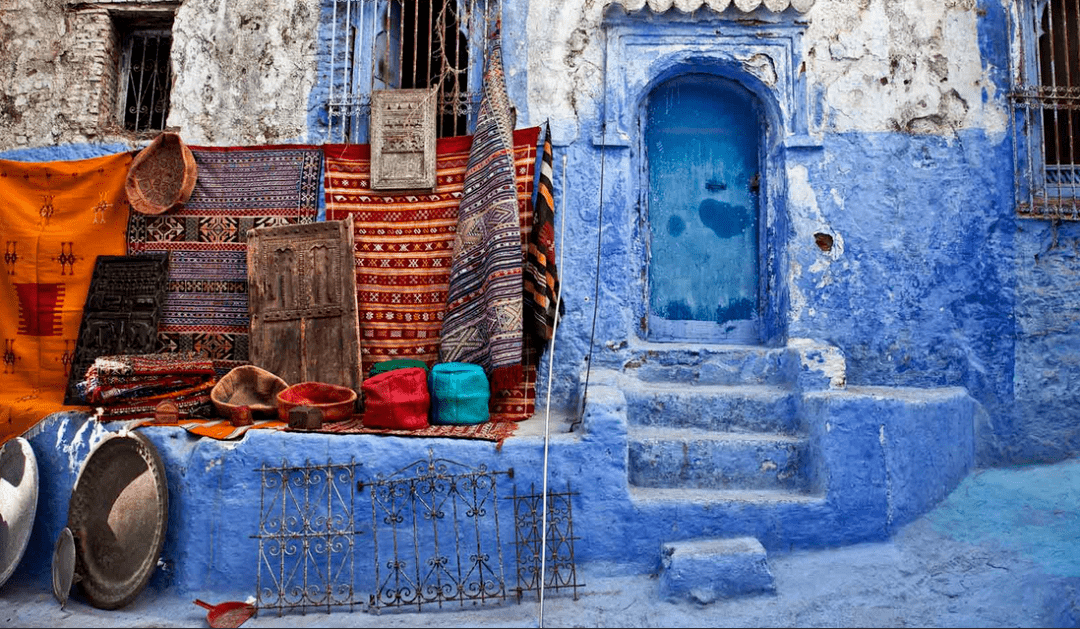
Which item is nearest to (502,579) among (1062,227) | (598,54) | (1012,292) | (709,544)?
(709,544)

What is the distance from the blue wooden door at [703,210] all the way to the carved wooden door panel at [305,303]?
2398 millimetres

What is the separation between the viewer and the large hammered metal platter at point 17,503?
4477mm

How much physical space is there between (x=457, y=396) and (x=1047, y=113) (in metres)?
5.19

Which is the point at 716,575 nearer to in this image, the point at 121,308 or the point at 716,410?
the point at 716,410

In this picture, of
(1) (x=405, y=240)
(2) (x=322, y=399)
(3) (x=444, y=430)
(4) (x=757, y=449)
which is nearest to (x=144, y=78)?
(1) (x=405, y=240)

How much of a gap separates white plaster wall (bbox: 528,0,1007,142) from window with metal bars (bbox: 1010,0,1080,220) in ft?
0.83

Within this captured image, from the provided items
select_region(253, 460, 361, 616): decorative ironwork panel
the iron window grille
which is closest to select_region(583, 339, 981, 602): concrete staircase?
select_region(253, 460, 361, 616): decorative ironwork panel

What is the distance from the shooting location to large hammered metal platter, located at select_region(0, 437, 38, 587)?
176 inches

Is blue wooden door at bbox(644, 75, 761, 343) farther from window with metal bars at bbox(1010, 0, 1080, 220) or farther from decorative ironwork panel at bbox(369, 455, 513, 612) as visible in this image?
decorative ironwork panel at bbox(369, 455, 513, 612)

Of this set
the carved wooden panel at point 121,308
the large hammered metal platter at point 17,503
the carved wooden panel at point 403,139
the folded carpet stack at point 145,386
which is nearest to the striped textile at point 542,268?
the carved wooden panel at point 403,139

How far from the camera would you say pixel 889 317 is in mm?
5691

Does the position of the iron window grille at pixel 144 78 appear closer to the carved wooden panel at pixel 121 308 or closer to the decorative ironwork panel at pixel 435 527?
the carved wooden panel at pixel 121 308

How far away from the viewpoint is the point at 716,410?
16.6ft

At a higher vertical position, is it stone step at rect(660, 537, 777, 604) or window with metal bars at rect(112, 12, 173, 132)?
window with metal bars at rect(112, 12, 173, 132)
